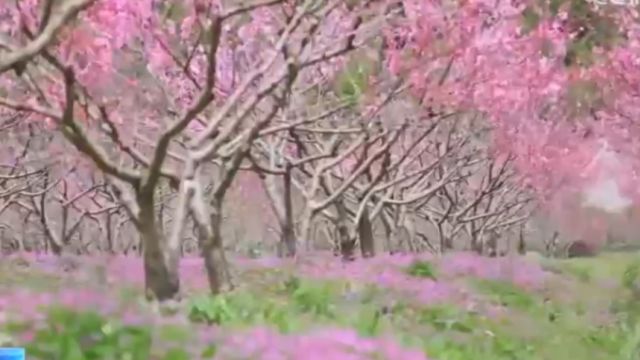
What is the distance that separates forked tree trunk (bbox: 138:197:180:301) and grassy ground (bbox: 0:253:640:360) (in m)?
0.20

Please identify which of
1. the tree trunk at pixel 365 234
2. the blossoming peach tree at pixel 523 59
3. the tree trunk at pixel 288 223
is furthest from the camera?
the tree trunk at pixel 365 234

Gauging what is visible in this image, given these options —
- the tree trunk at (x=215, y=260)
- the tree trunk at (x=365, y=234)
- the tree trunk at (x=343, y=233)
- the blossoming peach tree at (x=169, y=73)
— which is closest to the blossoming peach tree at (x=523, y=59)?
the blossoming peach tree at (x=169, y=73)

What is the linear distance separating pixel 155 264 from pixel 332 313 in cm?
194

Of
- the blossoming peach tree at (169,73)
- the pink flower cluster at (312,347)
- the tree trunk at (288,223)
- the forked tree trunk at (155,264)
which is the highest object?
the blossoming peach tree at (169,73)

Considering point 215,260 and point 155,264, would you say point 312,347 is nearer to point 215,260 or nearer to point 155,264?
point 155,264

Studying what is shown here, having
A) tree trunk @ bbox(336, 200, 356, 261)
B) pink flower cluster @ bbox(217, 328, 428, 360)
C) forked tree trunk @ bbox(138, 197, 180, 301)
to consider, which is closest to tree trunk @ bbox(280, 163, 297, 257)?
tree trunk @ bbox(336, 200, 356, 261)

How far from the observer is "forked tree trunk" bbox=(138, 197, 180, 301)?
431 inches

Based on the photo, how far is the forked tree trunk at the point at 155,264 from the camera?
35.9 ft

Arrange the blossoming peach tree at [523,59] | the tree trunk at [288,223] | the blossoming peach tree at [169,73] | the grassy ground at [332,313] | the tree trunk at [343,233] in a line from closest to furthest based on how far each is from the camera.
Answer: the grassy ground at [332,313] < the blossoming peach tree at [169,73] < the blossoming peach tree at [523,59] < the tree trunk at [288,223] < the tree trunk at [343,233]

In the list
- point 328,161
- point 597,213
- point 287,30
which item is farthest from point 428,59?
point 597,213

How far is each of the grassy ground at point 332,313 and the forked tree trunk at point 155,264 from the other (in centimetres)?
20

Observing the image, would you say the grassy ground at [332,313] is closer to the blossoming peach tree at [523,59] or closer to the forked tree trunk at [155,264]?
the forked tree trunk at [155,264]

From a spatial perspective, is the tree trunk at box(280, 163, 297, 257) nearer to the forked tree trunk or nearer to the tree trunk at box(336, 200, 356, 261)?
the tree trunk at box(336, 200, 356, 261)

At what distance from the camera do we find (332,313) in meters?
11.8
